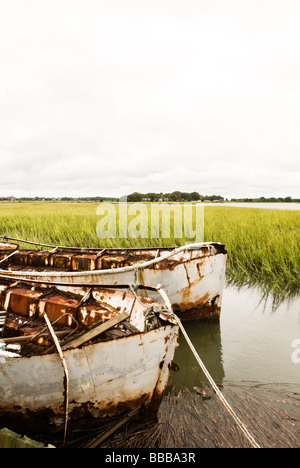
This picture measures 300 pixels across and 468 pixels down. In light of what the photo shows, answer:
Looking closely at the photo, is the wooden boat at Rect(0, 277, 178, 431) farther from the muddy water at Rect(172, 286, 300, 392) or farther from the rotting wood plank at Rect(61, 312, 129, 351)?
the muddy water at Rect(172, 286, 300, 392)

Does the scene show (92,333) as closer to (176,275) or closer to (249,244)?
(176,275)

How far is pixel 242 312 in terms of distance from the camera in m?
4.64

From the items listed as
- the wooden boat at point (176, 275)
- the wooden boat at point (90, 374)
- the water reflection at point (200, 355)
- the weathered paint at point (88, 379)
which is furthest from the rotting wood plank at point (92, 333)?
the wooden boat at point (176, 275)

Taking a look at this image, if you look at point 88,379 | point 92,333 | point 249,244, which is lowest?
point 88,379

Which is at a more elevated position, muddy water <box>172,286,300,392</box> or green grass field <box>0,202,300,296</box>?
green grass field <box>0,202,300,296</box>

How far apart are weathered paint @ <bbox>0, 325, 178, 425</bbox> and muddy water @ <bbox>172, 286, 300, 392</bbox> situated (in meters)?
0.92

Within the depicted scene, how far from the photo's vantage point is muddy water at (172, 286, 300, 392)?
3.03m

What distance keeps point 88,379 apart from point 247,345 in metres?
2.19

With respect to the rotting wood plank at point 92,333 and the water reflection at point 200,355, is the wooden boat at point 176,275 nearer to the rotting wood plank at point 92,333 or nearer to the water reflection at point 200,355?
the water reflection at point 200,355

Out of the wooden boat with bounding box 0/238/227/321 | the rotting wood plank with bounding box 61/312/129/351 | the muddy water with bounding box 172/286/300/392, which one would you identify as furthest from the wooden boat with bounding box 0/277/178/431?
the wooden boat with bounding box 0/238/227/321

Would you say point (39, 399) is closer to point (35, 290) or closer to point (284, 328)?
point (35, 290)

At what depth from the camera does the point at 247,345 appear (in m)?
3.61

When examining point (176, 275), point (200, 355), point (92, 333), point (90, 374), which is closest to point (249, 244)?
point (176, 275)
